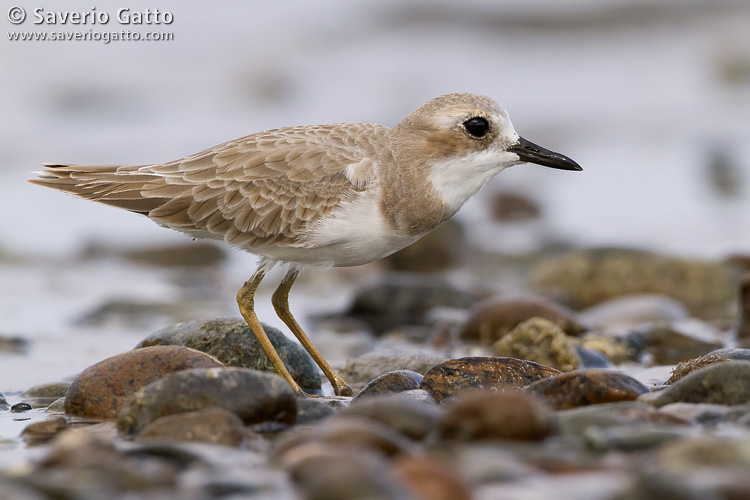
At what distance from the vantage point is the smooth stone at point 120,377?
529cm

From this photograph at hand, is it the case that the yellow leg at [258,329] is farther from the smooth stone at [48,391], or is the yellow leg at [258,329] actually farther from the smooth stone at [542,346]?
the smooth stone at [542,346]

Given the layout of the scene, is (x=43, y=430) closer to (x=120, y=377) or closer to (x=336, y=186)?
(x=120, y=377)

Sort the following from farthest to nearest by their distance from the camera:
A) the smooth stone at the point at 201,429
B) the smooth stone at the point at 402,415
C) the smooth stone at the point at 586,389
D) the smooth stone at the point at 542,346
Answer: the smooth stone at the point at 542,346 → the smooth stone at the point at 586,389 → the smooth stone at the point at 201,429 → the smooth stone at the point at 402,415

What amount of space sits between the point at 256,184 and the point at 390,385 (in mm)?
1695

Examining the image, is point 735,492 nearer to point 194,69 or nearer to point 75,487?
point 75,487

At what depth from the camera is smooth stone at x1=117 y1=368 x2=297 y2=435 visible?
4617 mm

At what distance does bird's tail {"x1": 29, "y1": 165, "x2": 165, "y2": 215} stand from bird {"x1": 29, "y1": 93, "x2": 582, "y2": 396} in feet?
0.05

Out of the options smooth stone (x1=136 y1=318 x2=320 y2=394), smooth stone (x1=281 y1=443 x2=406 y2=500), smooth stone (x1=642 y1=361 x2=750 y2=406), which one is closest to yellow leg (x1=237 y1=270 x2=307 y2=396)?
smooth stone (x1=136 y1=318 x2=320 y2=394)

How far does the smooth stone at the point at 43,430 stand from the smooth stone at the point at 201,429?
699 mm

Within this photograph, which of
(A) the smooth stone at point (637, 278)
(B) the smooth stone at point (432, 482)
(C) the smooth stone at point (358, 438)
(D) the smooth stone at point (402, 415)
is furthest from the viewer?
(A) the smooth stone at point (637, 278)

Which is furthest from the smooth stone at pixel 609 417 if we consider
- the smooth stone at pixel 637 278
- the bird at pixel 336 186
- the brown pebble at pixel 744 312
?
the smooth stone at pixel 637 278

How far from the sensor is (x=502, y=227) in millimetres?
13797

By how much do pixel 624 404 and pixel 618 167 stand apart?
→ 40.3ft

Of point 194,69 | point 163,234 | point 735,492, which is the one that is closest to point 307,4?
point 194,69
